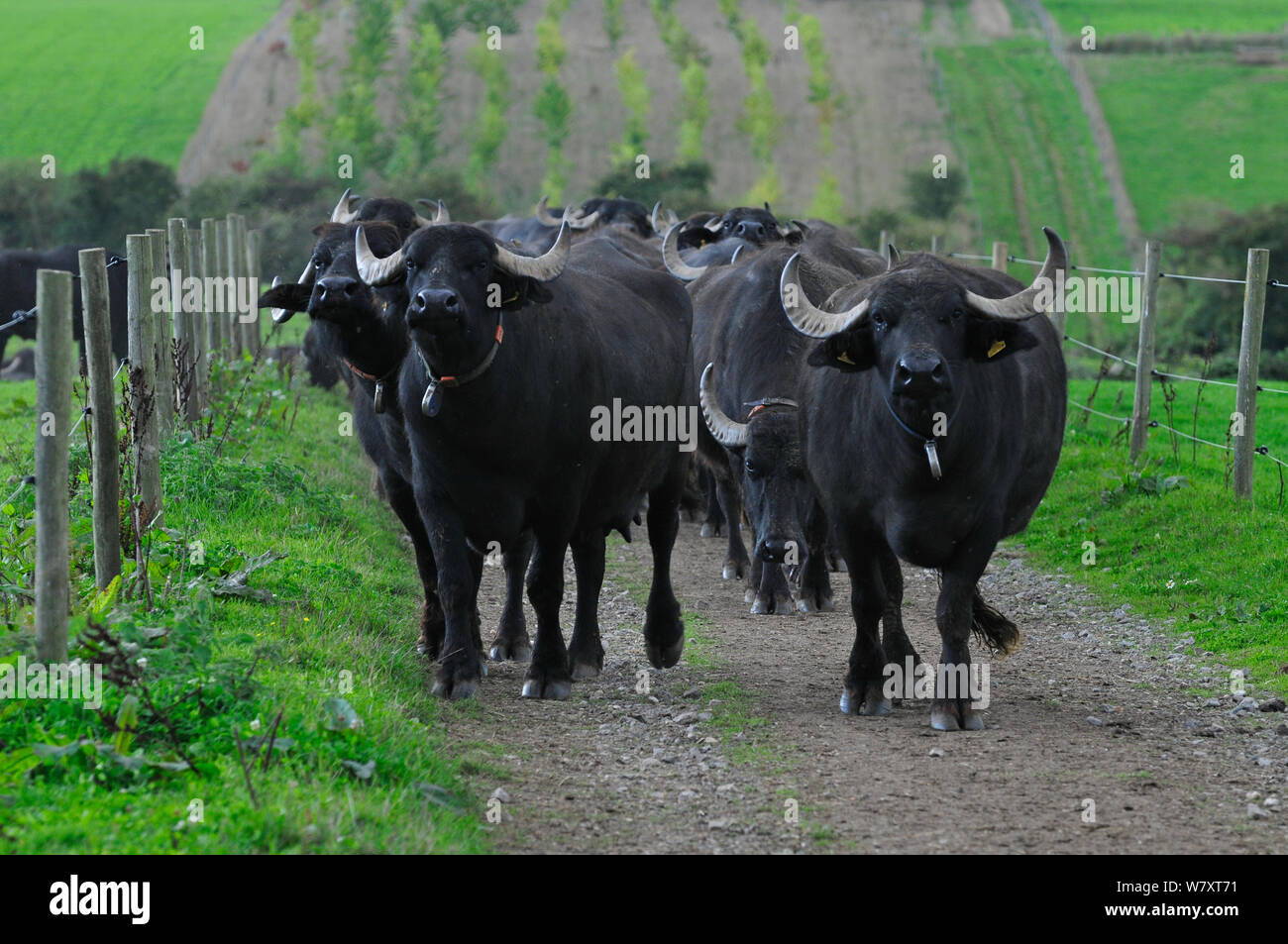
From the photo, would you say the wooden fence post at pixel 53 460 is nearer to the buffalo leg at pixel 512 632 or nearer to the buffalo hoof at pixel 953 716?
the buffalo leg at pixel 512 632

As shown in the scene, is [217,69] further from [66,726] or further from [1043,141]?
[66,726]

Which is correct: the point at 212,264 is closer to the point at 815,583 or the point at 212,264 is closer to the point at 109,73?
the point at 815,583

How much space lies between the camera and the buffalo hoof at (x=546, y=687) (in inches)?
293

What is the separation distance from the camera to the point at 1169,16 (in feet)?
264

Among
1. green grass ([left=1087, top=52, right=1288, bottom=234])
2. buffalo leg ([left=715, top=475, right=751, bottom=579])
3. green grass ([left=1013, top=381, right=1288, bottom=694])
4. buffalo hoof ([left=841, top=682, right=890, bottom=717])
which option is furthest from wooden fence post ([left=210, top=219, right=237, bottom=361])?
green grass ([left=1087, top=52, right=1288, bottom=234])

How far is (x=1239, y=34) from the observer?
245 ft

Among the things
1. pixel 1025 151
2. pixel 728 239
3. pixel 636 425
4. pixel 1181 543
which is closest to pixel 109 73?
pixel 1025 151

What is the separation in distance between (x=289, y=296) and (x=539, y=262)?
5.01 ft

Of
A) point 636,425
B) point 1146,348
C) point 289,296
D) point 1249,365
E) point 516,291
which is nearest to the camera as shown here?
point 516,291

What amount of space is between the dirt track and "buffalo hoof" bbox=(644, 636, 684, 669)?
0.07 meters

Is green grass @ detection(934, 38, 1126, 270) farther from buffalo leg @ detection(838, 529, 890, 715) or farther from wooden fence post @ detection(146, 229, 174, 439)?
buffalo leg @ detection(838, 529, 890, 715)

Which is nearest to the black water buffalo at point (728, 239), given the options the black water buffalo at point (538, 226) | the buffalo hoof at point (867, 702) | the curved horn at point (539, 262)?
the black water buffalo at point (538, 226)
